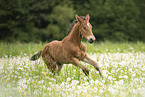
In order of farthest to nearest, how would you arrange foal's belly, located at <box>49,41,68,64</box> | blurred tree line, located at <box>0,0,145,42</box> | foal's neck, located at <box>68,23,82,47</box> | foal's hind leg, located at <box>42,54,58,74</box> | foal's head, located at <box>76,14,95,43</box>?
blurred tree line, located at <box>0,0,145,42</box>, foal's hind leg, located at <box>42,54,58,74</box>, foal's belly, located at <box>49,41,68,64</box>, foal's neck, located at <box>68,23,82,47</box>, foal's head, located at <box>76,14,95,43</box>

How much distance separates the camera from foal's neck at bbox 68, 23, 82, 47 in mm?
5984

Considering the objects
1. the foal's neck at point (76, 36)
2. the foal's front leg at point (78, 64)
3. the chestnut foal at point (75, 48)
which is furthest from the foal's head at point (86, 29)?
the foal's front leg at point (78, 64)

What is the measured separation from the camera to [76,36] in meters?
6.01

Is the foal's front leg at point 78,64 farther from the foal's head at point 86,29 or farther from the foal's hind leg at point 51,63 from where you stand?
the foal's hind leg at point 51,63

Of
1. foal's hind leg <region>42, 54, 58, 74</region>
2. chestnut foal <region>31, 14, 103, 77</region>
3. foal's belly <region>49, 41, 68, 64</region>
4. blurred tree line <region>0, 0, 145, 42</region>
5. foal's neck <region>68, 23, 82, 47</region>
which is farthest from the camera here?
blurred tree line <region>0, 0, 145, 42</region>

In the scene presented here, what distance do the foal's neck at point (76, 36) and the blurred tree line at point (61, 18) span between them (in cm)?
1558

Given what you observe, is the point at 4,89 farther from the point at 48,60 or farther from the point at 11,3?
the point at 11,3

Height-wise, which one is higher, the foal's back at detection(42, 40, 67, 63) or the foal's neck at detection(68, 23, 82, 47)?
the foal's neck at detection(68, 23, 82, 47)

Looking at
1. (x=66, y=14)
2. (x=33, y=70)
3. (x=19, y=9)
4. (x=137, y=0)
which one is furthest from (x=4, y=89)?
(x=137, y=0)

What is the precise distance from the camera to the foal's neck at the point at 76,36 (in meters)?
5.98

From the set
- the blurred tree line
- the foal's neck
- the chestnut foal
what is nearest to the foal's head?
the chestnut foal

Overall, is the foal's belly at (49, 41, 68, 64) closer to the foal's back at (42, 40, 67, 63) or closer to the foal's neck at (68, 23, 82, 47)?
the foal's back at (42, 40, 67, 63)

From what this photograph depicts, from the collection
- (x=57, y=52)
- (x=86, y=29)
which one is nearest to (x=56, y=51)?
(x=57, y=52)

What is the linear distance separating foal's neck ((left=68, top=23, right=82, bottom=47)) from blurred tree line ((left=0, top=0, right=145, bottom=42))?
1558 cm
